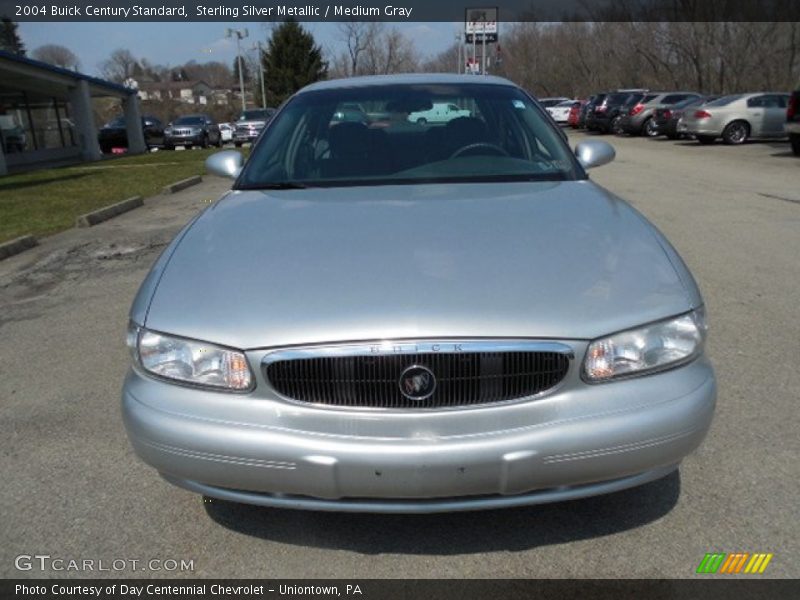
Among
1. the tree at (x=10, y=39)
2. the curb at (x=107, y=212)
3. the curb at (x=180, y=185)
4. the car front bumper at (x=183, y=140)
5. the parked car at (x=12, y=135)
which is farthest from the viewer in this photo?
the tree at (x=10, y=39)

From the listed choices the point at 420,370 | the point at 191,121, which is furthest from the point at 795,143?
the point at 191,121

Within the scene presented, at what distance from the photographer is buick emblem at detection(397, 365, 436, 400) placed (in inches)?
77.2

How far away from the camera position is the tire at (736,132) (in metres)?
20.4

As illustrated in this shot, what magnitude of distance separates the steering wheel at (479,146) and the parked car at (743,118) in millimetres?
19748

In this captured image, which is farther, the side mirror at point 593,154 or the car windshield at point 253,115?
the car windshield at point 253,115

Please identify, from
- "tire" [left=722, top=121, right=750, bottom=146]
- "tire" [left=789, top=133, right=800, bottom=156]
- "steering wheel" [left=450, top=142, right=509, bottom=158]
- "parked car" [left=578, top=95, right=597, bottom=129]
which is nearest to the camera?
"steering wheel" [left=450, top=142, right=509, bottom=158]

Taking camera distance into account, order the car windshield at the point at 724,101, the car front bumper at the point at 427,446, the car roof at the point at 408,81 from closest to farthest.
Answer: the car front bumper at the point at 427,446
the car roof at the point at 408,81
the car windshield at the point at 724,101

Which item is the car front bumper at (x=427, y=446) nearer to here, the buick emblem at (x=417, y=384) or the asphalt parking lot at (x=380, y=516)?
the buick emblem at (x=417, y=384)

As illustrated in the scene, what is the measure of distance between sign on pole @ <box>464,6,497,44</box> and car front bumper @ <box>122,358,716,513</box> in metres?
50.4

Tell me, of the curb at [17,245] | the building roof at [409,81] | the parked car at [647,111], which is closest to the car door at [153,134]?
the parked car at [647,111]

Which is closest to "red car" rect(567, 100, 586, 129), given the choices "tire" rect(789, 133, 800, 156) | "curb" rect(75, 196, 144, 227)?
"tire" rect(789, 133, 800, 156)

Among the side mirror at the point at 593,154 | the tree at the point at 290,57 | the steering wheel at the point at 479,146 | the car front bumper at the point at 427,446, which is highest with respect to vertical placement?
the tree at the point at 290,57

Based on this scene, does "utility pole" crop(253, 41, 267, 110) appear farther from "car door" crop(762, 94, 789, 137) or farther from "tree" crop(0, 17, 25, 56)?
"car door" crop(762, 94, 789, 137)

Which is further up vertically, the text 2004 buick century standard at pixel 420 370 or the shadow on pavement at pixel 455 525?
the text 2004 buick century standard at pixel 420 370
